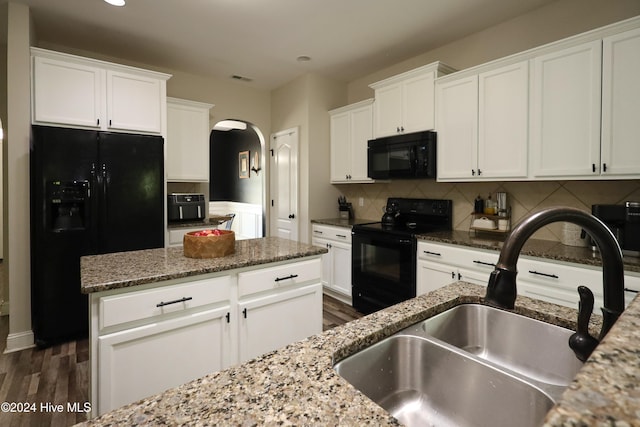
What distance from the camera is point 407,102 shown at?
326cm

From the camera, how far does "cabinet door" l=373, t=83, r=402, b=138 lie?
335 centimetres

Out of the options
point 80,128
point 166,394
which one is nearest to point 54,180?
point 80,128

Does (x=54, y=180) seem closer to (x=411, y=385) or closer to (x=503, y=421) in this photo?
(x=411, y=385)

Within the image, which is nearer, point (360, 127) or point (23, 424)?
point (23, 424)

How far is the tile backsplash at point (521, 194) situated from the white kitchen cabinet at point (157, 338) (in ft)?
6.06

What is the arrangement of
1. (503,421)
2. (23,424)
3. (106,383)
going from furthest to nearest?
1. (23,424)
2. (106,383)
3. (503,421)

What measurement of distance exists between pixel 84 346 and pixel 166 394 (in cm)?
280

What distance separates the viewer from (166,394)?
63 centimetres

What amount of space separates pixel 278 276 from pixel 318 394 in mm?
1319

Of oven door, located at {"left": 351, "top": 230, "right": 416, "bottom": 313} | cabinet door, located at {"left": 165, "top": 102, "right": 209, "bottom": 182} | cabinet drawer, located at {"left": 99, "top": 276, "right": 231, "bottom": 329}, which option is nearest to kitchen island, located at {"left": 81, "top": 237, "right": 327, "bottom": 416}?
cabinet drawer, located at {"left": 99, "top": 276, "right": 231, "bottom": 329}

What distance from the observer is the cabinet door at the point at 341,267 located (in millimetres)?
3596

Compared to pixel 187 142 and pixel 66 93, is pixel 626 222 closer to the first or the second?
pixel 187 142

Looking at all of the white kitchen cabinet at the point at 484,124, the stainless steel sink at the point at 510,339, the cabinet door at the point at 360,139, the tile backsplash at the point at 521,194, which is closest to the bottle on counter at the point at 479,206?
the tile backsplash at the point at 521,194

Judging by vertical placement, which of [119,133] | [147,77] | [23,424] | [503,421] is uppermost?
[147,77]
